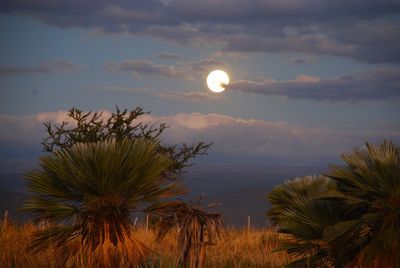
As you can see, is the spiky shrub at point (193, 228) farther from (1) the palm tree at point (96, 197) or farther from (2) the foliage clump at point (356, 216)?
(2) the foliage clump at point (356, 216)

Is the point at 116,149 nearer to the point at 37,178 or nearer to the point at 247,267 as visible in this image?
the point at 37,178

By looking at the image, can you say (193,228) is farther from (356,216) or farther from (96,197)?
(356,216)

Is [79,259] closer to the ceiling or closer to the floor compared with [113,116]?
closer to the floor

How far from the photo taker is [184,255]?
5812mm

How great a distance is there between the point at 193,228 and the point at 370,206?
211 centimetres

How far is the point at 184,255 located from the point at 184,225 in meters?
0.33

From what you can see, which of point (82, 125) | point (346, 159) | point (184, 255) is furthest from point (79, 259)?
point (82, 125)

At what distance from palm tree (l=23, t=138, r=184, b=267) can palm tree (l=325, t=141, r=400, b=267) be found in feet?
6.35

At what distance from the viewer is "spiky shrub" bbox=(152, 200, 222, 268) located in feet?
18.6

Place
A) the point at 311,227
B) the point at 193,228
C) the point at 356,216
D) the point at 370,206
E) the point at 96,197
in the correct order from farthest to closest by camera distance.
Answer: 1. the point at 311,227
2. the point at 356,216
3. the point at 370,206
4. the point at 96,197
5. the point at 193,228

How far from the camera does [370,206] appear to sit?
658 centimetres

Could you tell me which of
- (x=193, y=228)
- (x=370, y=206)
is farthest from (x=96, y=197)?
(x=370, y=206)

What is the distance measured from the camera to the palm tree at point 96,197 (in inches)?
229

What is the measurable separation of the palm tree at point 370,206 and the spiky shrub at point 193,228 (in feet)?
4.99
